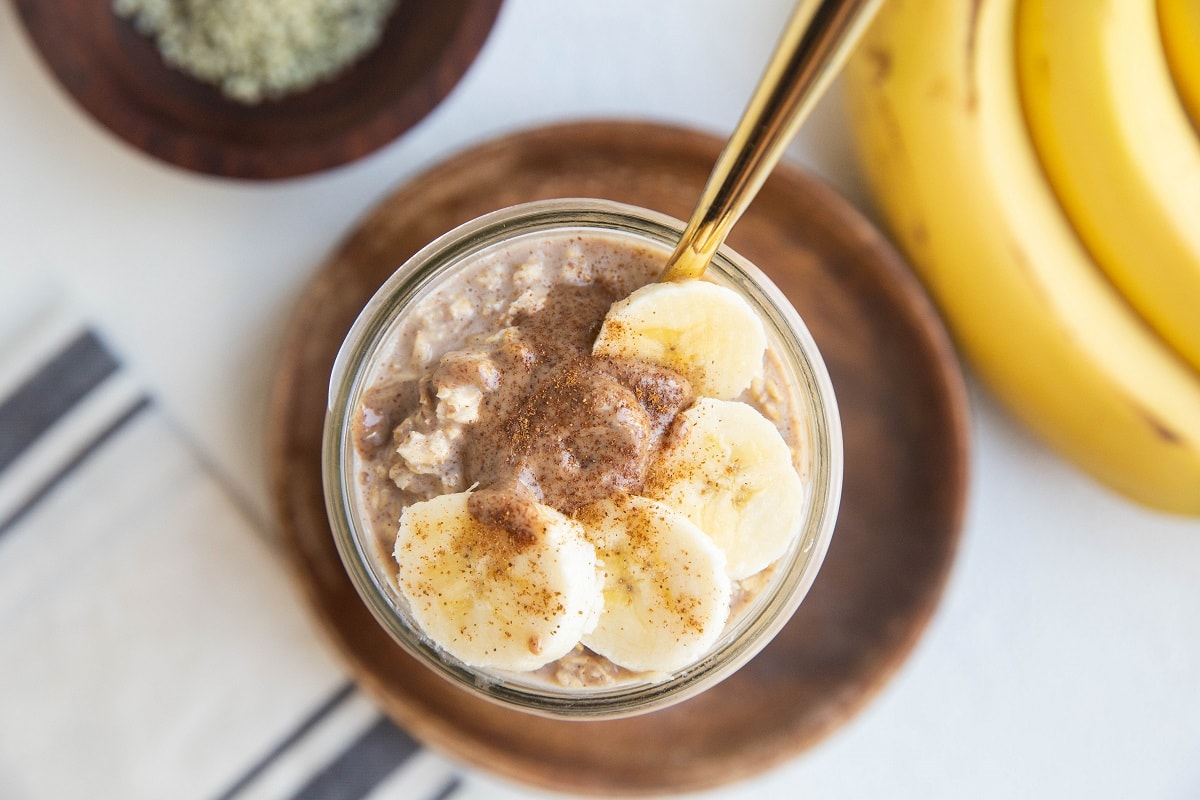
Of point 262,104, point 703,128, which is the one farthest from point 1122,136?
point 262,104

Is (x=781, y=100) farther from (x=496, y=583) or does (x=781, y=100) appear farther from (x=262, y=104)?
(x=262, y=104)

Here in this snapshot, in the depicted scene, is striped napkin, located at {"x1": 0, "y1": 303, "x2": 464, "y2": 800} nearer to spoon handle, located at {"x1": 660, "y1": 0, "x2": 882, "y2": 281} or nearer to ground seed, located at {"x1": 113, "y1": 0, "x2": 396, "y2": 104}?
ground seed, located at {"x1": 113, "y1": 0, "x2": 396, "y2": 104}

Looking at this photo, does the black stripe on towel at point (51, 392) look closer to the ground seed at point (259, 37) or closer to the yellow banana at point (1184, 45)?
the ground seed at point (259, 37)

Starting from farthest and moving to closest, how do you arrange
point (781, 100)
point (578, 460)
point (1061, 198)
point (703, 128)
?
point (703, 128) < point (1061, 198) < point (578, 460) < point (781, 100)

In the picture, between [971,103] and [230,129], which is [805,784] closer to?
[971,103]

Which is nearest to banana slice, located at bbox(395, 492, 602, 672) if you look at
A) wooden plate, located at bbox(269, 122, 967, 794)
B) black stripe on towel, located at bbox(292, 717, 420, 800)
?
wooden plate, located at bbox(269, 122, 967, 794)

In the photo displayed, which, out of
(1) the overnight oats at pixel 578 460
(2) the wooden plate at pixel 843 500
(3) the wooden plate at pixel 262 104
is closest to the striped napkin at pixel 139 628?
(2) the wooden plate at pixel 843 500
